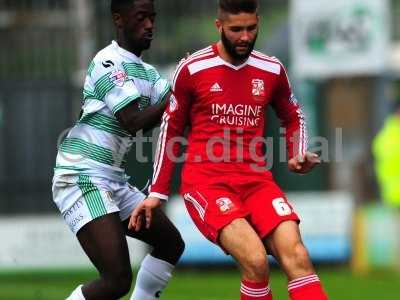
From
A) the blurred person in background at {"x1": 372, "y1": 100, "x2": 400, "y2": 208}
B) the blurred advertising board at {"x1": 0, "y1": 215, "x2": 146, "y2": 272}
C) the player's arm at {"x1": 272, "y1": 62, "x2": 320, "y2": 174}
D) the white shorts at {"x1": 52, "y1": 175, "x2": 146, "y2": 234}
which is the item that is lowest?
the blurred advertising board at {"x1": 0, "y1": 215, "x2": 146, "y2": 272}

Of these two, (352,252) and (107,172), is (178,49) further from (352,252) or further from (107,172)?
(107,172)

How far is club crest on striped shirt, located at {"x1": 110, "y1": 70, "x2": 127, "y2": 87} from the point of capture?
8758 millimetres

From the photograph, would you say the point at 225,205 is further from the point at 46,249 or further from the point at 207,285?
the point at 46,249

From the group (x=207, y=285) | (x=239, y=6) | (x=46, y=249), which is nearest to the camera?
(x=239, y=6)

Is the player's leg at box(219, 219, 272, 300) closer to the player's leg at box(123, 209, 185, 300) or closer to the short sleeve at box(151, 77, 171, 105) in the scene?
the player's leg at box(123, 209, 185, 300)

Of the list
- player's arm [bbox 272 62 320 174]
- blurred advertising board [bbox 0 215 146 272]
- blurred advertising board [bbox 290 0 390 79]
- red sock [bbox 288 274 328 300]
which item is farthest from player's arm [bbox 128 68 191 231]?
blurred advertising board [bbox 290 0 390 79]

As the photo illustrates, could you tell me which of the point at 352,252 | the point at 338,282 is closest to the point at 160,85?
the point at 338,282

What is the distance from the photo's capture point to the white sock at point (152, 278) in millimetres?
9328

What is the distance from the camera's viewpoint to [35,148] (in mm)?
18344

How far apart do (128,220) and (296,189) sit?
8873mm

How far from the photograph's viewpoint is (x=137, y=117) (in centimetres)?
870

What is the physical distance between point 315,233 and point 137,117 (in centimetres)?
903

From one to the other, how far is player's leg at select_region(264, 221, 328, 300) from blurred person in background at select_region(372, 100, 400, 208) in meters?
9.07

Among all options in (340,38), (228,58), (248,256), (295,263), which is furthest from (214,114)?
(340,38)
